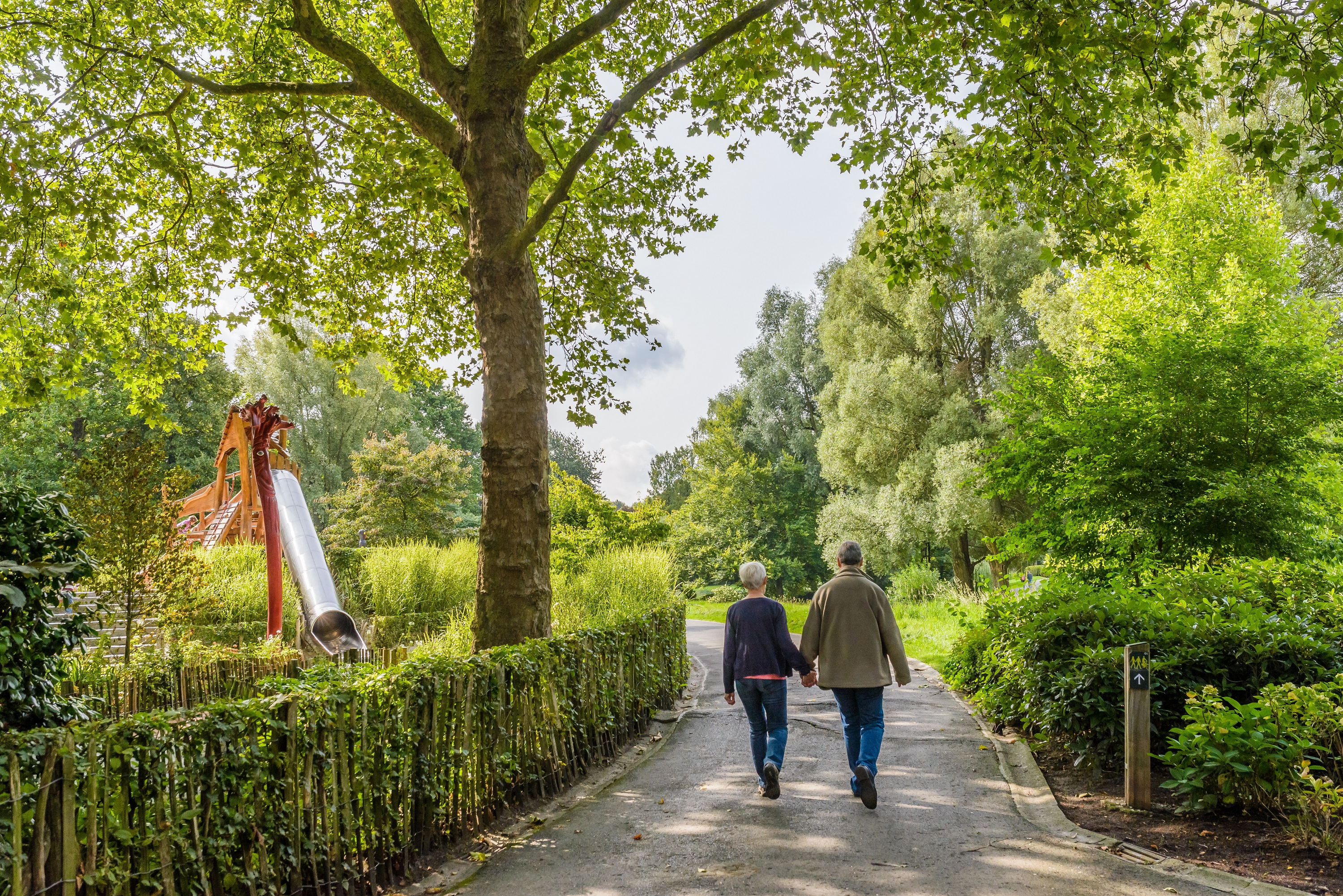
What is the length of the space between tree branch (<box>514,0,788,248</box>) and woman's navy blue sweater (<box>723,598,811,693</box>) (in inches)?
157

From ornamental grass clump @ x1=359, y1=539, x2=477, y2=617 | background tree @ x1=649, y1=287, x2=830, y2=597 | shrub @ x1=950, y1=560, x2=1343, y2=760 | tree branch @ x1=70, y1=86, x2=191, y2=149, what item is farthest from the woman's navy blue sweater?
background tree @ x1=649, y1=287, x2=830, y2=597

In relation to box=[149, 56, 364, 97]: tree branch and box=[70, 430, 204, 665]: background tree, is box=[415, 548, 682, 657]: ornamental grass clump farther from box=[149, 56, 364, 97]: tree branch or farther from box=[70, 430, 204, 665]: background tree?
A: box=[149, 56, 364, 97]: tree branch

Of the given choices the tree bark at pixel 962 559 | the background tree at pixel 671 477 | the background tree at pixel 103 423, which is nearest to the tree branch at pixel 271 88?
the tree bark at pixel 962 559

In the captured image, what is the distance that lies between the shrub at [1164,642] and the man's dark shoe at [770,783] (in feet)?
8.01

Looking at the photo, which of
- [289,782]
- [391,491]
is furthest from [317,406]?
[289,782]

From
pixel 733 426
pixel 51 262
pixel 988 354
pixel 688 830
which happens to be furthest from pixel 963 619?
pixel 733 426

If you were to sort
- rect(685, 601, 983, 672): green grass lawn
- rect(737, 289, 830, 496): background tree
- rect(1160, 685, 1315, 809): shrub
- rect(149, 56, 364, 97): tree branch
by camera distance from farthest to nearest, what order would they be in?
rect(737, 289, 830, 496): background tree → rect(685, 601, 983, 672): green grass lawn → rect(149, 56, 364, 97): tree branch → rect(1160, 685, 1315, 809): shrub

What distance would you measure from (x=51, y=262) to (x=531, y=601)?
29.1 feet

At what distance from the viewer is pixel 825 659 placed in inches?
254

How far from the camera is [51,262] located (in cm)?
1120

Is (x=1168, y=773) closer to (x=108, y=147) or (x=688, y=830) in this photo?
(x=688, y=830)

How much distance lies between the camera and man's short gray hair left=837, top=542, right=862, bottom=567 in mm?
6566

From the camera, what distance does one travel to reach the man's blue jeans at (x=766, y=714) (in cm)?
648

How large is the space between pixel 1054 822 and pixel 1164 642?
1.98 metres
